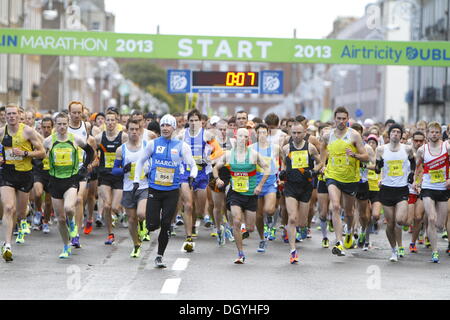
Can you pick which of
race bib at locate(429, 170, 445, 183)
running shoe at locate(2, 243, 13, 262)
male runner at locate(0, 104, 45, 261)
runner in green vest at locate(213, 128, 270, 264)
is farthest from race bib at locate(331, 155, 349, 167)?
running shoe at locate(2, 243, 13, 262)

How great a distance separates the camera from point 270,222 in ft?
54.6

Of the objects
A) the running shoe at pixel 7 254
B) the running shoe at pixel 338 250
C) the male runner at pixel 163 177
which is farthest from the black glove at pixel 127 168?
the running shoe at pixel 338 250

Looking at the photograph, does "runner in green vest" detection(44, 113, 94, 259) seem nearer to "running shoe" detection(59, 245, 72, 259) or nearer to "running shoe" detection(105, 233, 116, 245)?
"running shoe" detection(59, 245, 72, 259)

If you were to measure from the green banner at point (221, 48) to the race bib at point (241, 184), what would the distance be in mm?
17608

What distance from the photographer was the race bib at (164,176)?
1284 centimetres

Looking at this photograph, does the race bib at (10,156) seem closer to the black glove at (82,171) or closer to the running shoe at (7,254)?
the black glove at (82,171)

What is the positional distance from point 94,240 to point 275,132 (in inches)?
134

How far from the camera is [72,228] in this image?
47.8 feet

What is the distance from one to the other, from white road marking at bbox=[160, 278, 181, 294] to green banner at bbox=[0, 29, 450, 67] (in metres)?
20.2

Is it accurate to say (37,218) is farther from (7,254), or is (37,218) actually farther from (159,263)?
(159,263)

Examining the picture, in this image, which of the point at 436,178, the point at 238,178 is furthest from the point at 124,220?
the point at 436,178

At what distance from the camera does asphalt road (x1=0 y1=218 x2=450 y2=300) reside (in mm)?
10469

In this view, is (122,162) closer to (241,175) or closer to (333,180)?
(241,175)

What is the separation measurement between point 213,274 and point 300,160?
9.80 feet
